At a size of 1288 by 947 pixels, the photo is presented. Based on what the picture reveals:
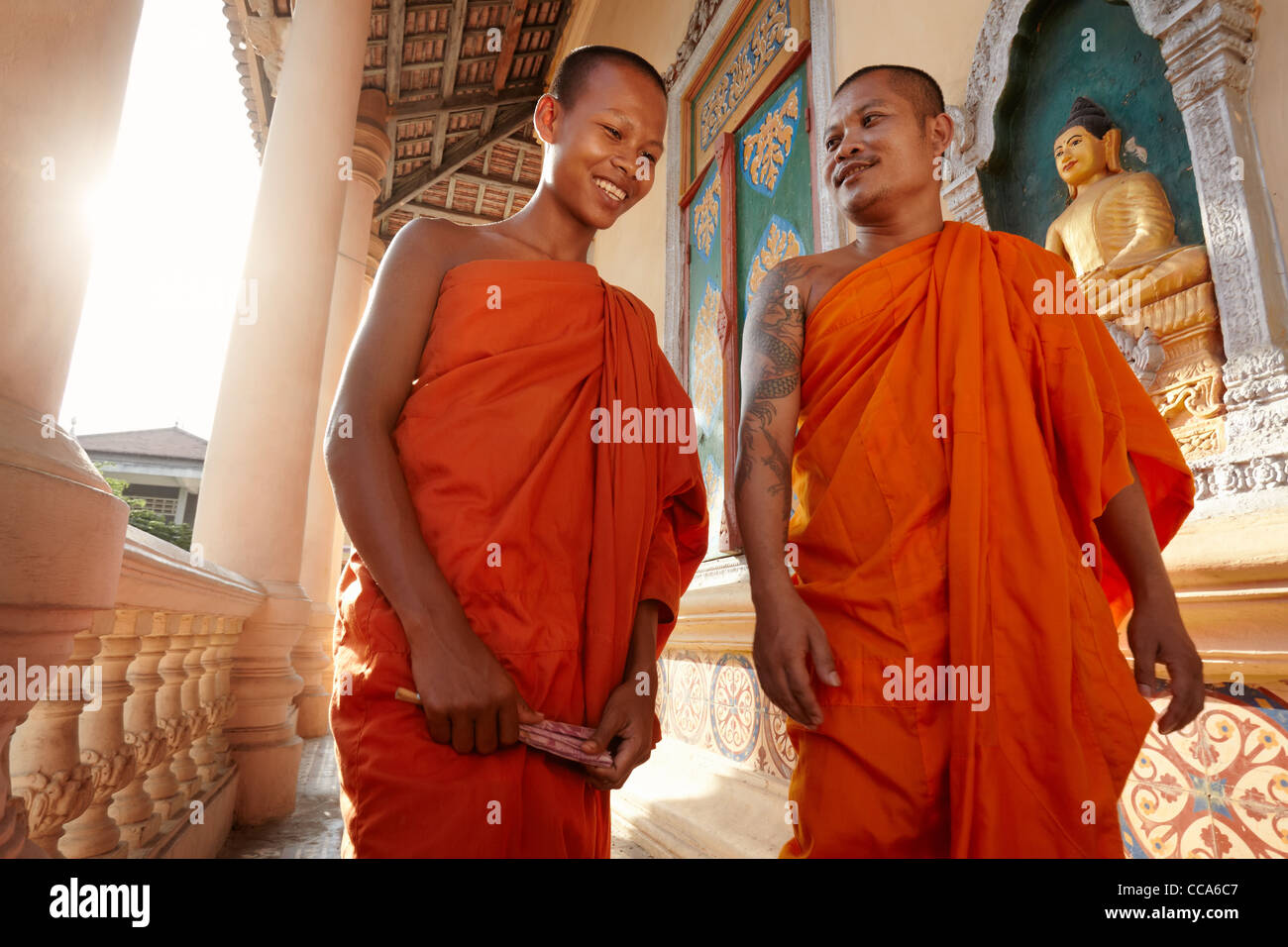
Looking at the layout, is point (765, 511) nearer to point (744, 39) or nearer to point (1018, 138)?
point (1018, 138)

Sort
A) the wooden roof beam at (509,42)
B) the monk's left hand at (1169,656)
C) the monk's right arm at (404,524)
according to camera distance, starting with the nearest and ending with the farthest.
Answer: the monk's right arm at (404,524) < the monk's left hand at (1169,656) < the wooden roof beam at (509,42)

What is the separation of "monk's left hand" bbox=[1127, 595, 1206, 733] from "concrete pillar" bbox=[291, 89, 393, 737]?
584cm

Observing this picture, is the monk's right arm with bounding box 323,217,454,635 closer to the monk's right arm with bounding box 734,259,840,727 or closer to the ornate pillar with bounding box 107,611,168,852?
the monk's right arm with bounding box 734,259,840,727

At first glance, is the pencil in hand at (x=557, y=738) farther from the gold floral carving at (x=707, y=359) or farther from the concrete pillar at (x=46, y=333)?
the gold floral carving at (x=707, y=359)

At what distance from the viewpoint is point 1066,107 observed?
7.04 ft

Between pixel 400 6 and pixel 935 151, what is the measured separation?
6490 mm

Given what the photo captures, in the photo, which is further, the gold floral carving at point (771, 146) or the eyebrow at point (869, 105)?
the gold floral carving at point (771, 146)

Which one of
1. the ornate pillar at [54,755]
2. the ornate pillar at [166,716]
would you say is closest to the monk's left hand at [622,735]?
the ornate pillar at [54,755]

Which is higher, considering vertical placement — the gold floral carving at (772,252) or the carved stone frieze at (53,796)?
the gold floral carving at (772,252)

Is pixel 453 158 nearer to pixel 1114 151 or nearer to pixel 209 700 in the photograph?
pixel 209 700

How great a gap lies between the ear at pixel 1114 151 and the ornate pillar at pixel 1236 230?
0.17 m

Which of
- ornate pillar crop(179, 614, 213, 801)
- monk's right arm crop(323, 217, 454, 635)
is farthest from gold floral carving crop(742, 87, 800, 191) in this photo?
ornate pillar crop(179, 614, 213, 801)

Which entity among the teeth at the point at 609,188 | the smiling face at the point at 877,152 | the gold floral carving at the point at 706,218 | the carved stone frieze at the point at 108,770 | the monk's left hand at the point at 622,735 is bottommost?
the carved stone frieze at the point at 108,770

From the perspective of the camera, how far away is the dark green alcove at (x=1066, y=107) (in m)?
1.84
